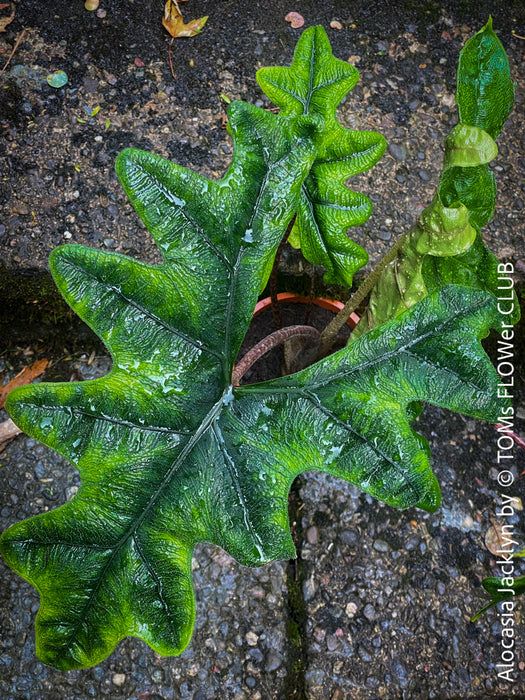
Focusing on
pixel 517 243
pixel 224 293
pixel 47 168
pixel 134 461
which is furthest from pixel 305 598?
pixel 47 168

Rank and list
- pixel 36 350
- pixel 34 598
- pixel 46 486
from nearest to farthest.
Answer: pixel 34 598
pixel 46 486
pixel 36 350

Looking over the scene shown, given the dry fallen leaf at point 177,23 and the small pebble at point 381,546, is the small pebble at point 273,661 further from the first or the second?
the dry fallen leaf at point 177,23

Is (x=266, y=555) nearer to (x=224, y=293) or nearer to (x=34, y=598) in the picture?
(x=224, y=293)

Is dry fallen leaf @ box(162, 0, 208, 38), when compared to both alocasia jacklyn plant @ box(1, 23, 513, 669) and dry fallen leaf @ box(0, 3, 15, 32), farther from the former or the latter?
alocasia jacklyn plant @ box(1, 23, 513, 669)

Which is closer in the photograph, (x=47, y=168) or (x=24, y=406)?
(x=24, y=406)

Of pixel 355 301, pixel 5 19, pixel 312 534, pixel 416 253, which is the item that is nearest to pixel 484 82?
pixel 416 253

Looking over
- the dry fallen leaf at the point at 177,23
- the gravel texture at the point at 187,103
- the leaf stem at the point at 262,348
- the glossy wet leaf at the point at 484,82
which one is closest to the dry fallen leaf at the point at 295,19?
the gravel texture at the point at 187,103
